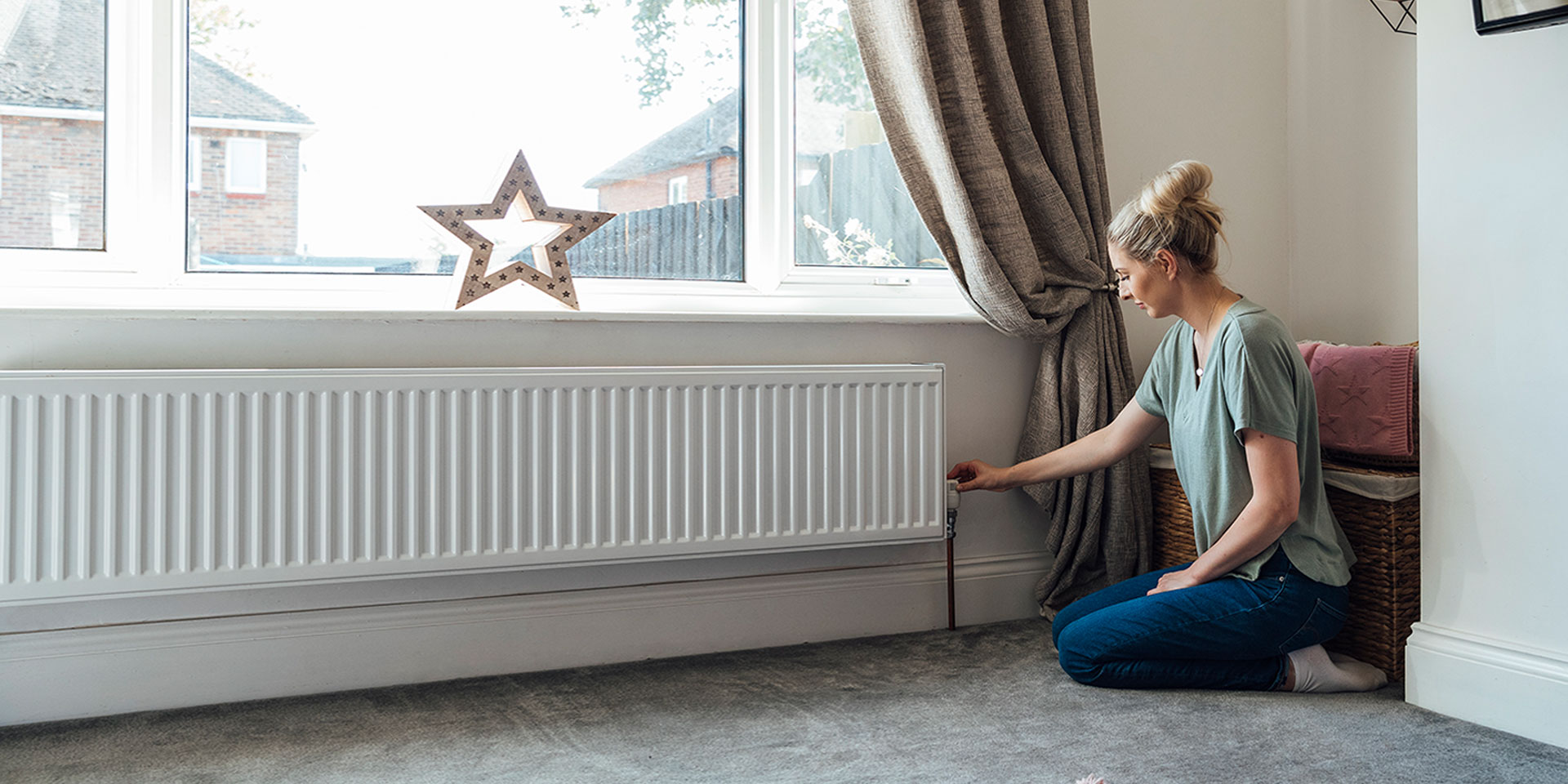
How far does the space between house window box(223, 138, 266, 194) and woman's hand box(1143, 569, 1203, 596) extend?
1.81m

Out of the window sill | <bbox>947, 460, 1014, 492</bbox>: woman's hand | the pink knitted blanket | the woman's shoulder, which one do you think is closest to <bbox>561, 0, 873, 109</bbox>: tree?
the window sill

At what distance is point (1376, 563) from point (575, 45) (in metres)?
1.83

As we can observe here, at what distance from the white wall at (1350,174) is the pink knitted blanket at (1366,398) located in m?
0.50

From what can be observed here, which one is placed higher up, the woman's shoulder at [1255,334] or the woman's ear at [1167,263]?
the woman's ear at [1167,263]

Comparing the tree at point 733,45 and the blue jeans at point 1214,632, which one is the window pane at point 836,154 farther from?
the blue jeans at point 1214,632

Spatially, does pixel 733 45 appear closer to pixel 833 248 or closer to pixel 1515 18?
pixel 833 248

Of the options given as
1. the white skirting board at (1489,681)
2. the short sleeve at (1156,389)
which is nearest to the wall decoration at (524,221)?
the short sleeve at (1156,389)

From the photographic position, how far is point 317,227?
1.98 meters

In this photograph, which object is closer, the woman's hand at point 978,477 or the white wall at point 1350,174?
the woman's hand at point 978,477

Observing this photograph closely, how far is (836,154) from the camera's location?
2334 millimetres

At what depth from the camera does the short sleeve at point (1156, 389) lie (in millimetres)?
1971

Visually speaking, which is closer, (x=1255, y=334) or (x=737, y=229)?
(x=1255, y=334)

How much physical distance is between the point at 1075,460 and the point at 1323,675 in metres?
0.58

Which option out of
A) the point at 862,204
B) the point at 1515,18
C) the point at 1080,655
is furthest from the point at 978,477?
the point at 1515,18
